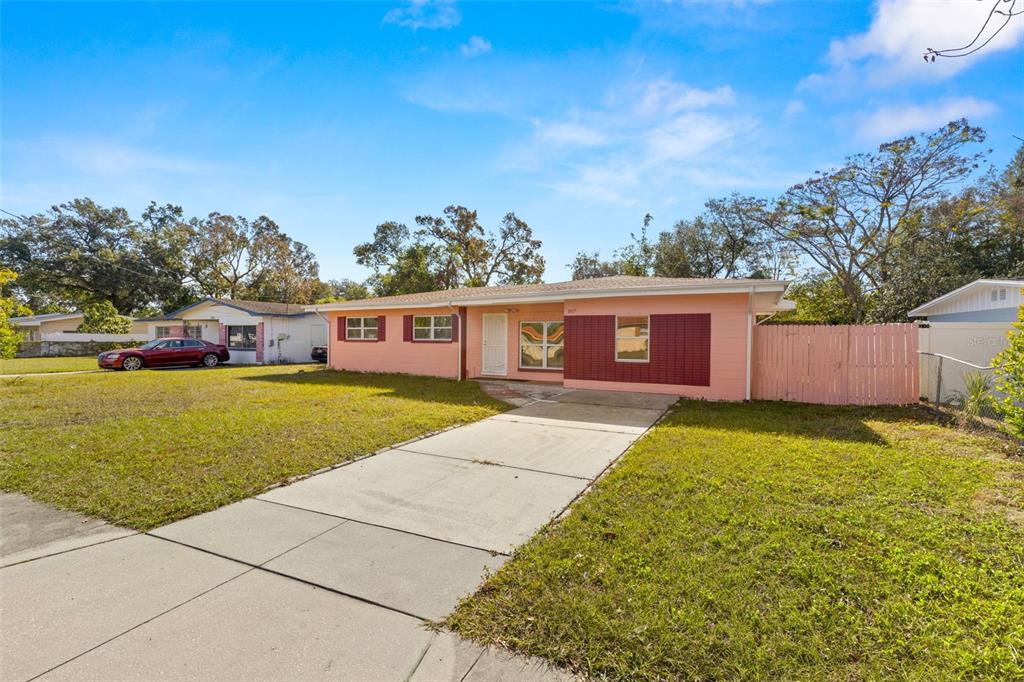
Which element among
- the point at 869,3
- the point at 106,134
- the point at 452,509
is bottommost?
the point at 452,509

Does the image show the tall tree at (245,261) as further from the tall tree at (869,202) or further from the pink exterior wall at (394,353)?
the tall tree at (869,202)

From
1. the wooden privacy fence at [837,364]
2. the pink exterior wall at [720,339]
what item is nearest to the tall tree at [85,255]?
the pink exterior wall at [720,339]

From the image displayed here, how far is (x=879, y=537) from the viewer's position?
131 inches

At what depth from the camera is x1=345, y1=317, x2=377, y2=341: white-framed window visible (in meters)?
16.4

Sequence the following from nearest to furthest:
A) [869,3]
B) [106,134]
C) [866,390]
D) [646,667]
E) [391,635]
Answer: [646,667] < [391,635] < [869,3] < [866,390] < [106,134]

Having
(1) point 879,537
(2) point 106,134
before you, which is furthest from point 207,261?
(1) point 879,537

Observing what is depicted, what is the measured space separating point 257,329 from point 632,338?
62.8ft

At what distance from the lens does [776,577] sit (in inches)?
111

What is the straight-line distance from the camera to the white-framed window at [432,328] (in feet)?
48.5

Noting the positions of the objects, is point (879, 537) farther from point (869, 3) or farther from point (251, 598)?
point (869, 3)

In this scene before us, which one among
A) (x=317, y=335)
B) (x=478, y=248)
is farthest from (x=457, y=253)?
(x=317, y=335)

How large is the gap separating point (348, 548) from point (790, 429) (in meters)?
6.59

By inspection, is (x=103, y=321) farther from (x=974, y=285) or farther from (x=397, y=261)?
(x=974, y=285)

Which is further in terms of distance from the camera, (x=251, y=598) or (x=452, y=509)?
(x=452, y=509)
